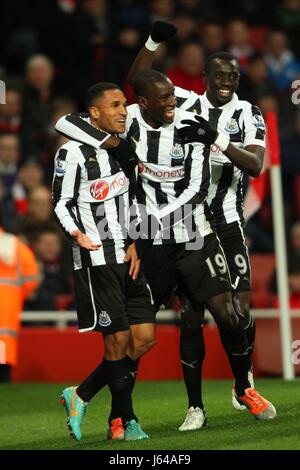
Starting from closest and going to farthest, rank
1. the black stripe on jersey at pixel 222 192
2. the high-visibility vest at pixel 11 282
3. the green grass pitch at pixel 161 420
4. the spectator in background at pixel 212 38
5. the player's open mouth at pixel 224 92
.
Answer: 1. the green grass pitch at pixel 161 420
2. the player's open mouth at pixel 224 92
3. the black stripe on jersey at pixel 222 192
4. the high-visibility vest at pixel 11 282
5. the spectator in background at pixel 212 38

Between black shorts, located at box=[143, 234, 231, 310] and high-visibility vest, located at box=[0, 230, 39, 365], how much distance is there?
7.09 ft

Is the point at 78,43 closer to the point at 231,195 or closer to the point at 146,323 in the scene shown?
the point at 231,195

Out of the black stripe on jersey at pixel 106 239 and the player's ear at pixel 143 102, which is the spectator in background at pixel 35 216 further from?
the black stripe on jersey at pixel 106 239

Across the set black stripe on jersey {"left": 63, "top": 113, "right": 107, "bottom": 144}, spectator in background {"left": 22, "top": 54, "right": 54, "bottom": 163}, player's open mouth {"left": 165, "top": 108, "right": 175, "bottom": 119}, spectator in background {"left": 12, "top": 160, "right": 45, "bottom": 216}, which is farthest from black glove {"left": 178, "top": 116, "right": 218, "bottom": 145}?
spectator in background {"left": 22, "top": 54, "right": 54, "bottom": 163}

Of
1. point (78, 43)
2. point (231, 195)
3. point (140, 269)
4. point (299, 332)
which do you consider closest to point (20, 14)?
point (78, 43)

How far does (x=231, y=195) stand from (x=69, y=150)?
4.84 feet

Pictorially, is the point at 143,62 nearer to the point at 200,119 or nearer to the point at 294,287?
the point at 200,119

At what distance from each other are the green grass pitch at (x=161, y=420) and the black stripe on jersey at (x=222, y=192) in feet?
4.09

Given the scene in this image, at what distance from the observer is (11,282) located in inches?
368

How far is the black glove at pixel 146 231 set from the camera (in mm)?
7172

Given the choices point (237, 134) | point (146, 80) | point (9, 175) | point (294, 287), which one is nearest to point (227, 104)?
point (237, 134)

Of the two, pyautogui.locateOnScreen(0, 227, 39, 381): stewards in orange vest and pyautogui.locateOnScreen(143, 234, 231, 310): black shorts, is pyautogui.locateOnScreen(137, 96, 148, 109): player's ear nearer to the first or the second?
pyautogui.locateOnScreen(143, 234, 231, 310): black shorts

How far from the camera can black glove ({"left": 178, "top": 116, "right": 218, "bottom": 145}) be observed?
690cm

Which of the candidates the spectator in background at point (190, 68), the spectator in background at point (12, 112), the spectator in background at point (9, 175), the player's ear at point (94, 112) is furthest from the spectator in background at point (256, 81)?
the player's ear at point (94, 112)
